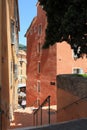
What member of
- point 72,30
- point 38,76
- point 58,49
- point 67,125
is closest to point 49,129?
point 67,125

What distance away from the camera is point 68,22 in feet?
39.5

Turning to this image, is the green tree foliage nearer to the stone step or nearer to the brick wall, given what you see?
the brick wall

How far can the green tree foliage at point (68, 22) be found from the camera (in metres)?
12.0

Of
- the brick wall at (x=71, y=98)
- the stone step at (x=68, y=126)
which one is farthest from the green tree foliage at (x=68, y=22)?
the stone step at (x=68, y=126)

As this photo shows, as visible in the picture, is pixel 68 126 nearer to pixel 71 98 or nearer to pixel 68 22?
pixel 68 22

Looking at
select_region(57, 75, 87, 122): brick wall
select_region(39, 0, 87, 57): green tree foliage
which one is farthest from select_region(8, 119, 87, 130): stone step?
select_region(57, 75, 87, 122): brick wall

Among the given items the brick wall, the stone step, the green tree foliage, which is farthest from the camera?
the brick wall

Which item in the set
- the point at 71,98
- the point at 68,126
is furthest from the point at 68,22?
the point at 71,98

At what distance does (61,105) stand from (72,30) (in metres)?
7.98

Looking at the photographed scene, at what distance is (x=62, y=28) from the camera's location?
1266 centimetres

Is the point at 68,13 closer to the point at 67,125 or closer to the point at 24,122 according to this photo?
the point at 67,125

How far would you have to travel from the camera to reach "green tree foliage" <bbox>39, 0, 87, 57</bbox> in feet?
39.3

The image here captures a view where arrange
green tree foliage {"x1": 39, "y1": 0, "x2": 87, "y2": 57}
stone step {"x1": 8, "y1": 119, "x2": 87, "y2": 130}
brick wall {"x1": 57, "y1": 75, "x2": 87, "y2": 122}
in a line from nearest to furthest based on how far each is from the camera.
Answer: stone step {"x1": 8, "y1": 119, "x2": 87, "y2": 130}, green tree foliage {"x1": 39, "y1": 0, "x2": 87, "y2": 57}, brick wall {"x1": 57, "y1": 75, "x2": 87, "y2": 122}

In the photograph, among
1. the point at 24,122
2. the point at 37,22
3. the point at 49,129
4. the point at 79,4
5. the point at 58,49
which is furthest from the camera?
the point at 37,22
